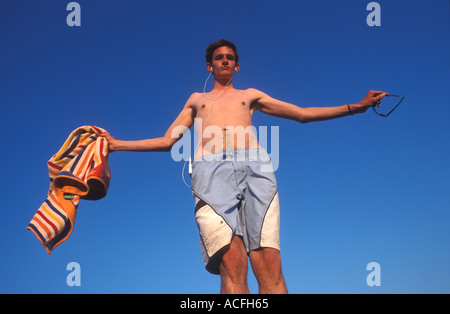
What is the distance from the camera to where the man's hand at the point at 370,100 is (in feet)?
15.7

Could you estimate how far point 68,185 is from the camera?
4773 mm

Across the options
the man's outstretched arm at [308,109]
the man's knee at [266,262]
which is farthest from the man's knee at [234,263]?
the man's outstretched arm at [308,109]

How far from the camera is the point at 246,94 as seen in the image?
503 cm

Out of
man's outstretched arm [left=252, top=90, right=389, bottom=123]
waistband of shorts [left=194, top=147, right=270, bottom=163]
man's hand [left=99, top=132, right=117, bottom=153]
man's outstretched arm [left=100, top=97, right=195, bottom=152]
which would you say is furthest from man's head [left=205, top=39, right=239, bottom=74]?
man's hand [left=99, top=132, right=117, bottom=153]

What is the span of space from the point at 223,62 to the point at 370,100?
63.7 inches

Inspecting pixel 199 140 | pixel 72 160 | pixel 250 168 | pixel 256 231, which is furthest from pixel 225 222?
pixel 72 160

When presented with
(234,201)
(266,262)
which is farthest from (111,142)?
(266,262)

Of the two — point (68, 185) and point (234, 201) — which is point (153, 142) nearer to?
point (68, 185)

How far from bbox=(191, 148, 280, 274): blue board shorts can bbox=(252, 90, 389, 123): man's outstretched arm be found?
0.60 metres

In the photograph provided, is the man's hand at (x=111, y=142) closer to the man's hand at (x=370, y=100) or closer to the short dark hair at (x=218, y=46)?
the short dark hair at (x=218, y=46)

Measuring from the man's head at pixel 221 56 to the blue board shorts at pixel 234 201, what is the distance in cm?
110

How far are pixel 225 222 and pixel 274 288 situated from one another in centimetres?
72

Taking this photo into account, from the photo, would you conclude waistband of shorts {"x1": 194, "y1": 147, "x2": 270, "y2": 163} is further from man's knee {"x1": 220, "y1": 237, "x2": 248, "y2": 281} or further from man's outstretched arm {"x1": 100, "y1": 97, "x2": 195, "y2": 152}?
man's knee {"x1": 220, "y1": 237, "x2": 248, "y2": 281}
